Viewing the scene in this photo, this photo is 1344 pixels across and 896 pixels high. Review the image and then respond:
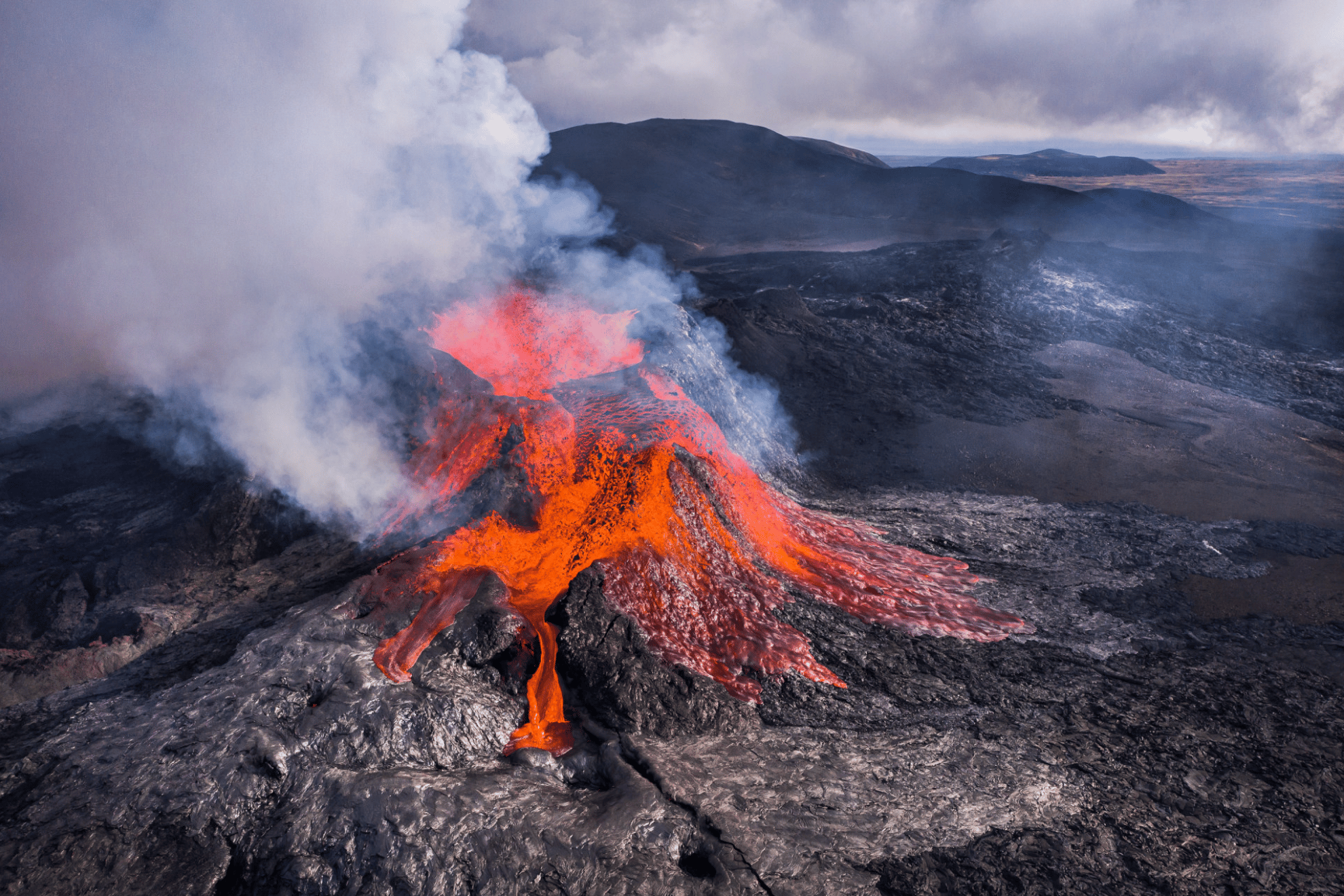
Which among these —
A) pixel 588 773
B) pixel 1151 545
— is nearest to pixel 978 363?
pixel 1151 545

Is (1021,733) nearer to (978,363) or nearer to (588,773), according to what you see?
(588,773)

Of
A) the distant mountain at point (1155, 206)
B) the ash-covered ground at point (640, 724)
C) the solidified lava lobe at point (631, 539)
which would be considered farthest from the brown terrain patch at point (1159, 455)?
the distant mountain at point (1155, 206)

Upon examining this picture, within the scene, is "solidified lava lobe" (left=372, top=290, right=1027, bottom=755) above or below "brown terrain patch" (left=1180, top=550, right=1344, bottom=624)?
above

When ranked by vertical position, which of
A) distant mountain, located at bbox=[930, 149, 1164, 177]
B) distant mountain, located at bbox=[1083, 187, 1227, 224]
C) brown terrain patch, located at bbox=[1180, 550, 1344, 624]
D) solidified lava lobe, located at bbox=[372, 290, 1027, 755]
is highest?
distant mountain, located at bbox=[930, 149, 1164, 177]

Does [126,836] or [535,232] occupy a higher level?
[535,232]

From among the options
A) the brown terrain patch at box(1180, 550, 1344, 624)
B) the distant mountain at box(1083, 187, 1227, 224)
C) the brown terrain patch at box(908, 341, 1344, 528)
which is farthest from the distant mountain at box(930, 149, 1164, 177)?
the brown terrain patch at box(1180, 550, 1344, 624)

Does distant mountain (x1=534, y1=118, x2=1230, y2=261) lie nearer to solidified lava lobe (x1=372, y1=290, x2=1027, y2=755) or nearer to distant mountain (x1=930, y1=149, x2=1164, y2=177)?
solidified lava lobe (x1=372, y1=290, x2=1027, y2=755)

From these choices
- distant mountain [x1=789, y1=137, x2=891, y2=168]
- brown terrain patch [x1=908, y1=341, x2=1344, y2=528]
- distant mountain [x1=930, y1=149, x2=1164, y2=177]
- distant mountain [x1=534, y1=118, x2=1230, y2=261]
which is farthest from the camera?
distant mountain [x1=930, y1=149, x2=1164, y2=177]
